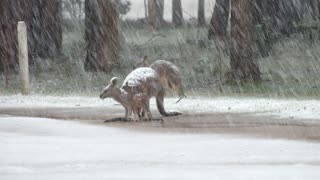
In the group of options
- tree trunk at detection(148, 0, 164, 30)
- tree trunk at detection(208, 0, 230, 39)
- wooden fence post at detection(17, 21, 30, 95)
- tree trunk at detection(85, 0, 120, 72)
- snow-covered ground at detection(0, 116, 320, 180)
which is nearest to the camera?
snow-covered ground at detection(0, 116, 320, 180)

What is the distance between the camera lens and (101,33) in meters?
25.1

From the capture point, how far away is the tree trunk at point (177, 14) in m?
48.3

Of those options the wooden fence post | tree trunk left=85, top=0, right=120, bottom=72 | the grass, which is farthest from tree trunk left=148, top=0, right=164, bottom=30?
the wooden fence post

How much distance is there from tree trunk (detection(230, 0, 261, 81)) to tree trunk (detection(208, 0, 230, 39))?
843 cm

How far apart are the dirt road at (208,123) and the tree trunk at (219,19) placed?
15262 millimetres

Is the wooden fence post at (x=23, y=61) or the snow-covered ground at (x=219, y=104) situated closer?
the snow-covered ground at (x=219, y=104)

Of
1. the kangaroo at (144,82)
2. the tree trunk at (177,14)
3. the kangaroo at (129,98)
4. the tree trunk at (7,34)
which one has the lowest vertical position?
the tree trunk at (177,14)

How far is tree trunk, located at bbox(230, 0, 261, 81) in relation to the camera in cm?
2161

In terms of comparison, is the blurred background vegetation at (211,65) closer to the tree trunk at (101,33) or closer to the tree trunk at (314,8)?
the tree trunk at (314,8)

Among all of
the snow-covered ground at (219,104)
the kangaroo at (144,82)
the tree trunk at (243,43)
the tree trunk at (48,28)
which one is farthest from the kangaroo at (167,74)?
the tree trunk at (48,28)

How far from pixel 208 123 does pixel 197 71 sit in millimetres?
12127

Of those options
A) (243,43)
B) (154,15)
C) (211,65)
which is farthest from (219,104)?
(154,15)

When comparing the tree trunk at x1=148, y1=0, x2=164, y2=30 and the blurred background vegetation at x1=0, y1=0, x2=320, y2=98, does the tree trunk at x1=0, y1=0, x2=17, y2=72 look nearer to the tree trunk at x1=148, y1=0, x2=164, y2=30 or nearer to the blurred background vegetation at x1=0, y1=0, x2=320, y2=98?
the blurred background vegetation at x1=0, y1=0, x2=320, y2=98

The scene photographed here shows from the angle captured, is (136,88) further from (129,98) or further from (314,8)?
(314,8)
